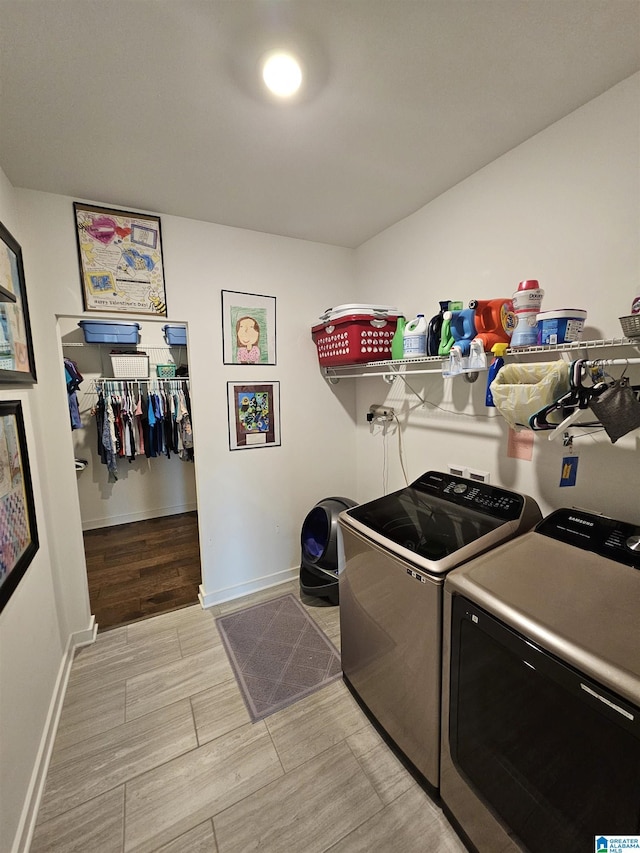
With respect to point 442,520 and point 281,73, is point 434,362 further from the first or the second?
point 281,73

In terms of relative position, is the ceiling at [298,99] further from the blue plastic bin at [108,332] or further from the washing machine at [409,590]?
the blue plastic bin at [108,332]

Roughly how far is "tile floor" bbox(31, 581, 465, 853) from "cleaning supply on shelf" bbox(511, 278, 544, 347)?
177 cm

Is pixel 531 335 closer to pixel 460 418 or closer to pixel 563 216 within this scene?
pixel 563 216

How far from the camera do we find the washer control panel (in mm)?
1423

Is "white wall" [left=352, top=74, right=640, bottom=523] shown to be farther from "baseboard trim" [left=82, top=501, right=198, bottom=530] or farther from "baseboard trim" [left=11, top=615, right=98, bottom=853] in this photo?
"baseboard trim" [left=82, top=501, right=198, bottom=530]

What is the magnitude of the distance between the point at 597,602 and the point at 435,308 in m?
1.61

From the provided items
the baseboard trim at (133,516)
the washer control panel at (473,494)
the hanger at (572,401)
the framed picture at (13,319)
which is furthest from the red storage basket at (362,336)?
the baseboard trim at (133,516)

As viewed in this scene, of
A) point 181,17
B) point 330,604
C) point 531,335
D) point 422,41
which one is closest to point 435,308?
point 531,335

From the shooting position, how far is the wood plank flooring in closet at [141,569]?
94.7 inches

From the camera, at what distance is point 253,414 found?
7.87 ft

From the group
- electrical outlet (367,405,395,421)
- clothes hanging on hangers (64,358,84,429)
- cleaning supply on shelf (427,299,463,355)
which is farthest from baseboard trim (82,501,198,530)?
cleaning supply on shelf (427,299,463,355)

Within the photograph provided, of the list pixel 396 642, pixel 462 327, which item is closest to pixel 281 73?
pixel 462 327

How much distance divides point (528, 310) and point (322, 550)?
6.00 ft

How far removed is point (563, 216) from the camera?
1.38 m
